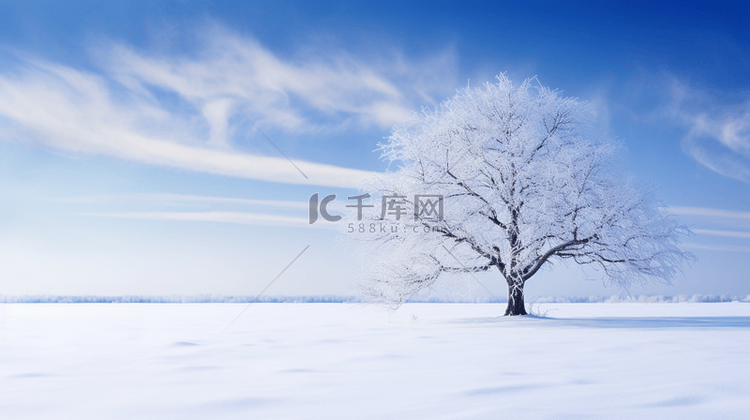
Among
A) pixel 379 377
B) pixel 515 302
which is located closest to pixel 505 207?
pixel 515 302

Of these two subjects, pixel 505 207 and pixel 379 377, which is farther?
pixel 505 207

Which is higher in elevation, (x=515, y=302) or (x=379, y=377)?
(x=515, y=302)

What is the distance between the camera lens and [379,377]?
190 inches

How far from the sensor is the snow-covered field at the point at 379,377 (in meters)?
3.57

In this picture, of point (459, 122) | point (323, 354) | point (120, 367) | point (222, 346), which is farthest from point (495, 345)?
point (459, 122)

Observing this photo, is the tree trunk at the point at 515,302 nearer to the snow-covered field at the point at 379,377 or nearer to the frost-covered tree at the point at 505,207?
the frost-covered tree at the point at 505,207

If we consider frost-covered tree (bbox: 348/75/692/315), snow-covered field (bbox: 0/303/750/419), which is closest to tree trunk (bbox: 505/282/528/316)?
frost-covered tree (bbox: 348/75/692/315)

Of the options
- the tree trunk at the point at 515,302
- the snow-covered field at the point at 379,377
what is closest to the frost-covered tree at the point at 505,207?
the tree trunk at the point at 515,302

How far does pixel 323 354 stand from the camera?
659cm

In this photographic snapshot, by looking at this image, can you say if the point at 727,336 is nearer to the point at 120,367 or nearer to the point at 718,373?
the point at 718,373

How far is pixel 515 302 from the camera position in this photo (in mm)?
14969

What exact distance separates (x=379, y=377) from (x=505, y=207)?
33.6 feet

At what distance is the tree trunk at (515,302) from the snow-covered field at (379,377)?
20.1 feet

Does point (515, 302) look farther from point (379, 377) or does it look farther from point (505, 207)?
point (379, 377)
